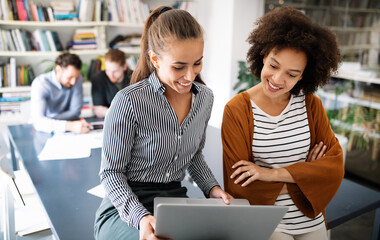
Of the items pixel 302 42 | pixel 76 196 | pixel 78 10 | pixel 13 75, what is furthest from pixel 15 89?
pixel 302 42

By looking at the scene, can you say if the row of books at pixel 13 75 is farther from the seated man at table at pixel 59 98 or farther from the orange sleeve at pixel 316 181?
the orange sleeve at pixel 316 181

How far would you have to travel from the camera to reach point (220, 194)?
1.24 m

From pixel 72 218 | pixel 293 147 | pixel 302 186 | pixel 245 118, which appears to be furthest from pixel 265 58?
pixel 72 218

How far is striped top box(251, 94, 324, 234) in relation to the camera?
4.33 feet

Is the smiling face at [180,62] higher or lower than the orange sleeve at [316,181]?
higher

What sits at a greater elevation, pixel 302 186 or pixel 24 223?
pixel 302 186

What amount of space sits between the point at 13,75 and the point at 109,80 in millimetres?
1452

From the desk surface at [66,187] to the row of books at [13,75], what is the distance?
189cm

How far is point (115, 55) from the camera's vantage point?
3031 millimetres

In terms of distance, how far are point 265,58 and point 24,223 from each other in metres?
1.47

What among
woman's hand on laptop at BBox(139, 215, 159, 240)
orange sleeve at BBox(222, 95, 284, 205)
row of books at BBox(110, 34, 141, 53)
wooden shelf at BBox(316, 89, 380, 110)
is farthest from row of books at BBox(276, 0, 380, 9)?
woman's hand on laptop at BBox(139, 215, 159, 240)

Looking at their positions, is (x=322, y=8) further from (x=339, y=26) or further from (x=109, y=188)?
(x=109, y=188)

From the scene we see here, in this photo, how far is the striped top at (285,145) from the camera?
52.0 inches

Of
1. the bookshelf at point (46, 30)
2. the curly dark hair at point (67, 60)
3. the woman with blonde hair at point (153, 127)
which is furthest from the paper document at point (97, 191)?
the bookshelf at point (46, 30)
